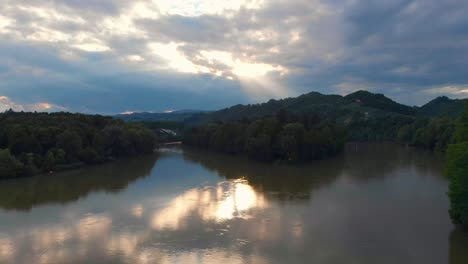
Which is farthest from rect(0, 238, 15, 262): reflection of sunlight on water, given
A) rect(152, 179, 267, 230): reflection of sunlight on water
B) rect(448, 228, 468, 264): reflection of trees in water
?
rect(448, 228, 468, 264): reflection of trees in water

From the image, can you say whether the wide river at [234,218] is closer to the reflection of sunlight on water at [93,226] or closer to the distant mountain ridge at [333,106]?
the reflection of sunlight on water at [93,226]

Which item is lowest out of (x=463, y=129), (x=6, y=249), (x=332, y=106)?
(x=6, y=249)

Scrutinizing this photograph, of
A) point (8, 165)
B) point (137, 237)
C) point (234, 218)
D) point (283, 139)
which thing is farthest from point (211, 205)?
point (283, 139)

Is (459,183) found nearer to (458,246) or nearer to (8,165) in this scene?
(458,246)

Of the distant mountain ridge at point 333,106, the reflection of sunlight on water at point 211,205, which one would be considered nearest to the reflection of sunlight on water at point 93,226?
the reflection of sunlight on water at point 211,205

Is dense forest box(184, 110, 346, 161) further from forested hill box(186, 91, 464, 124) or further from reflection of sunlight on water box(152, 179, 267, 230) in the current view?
forested hill box(186, 91, 464, 124)

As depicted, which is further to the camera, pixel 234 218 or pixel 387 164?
pixel 387 164

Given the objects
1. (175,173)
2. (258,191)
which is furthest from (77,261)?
(175,173)
